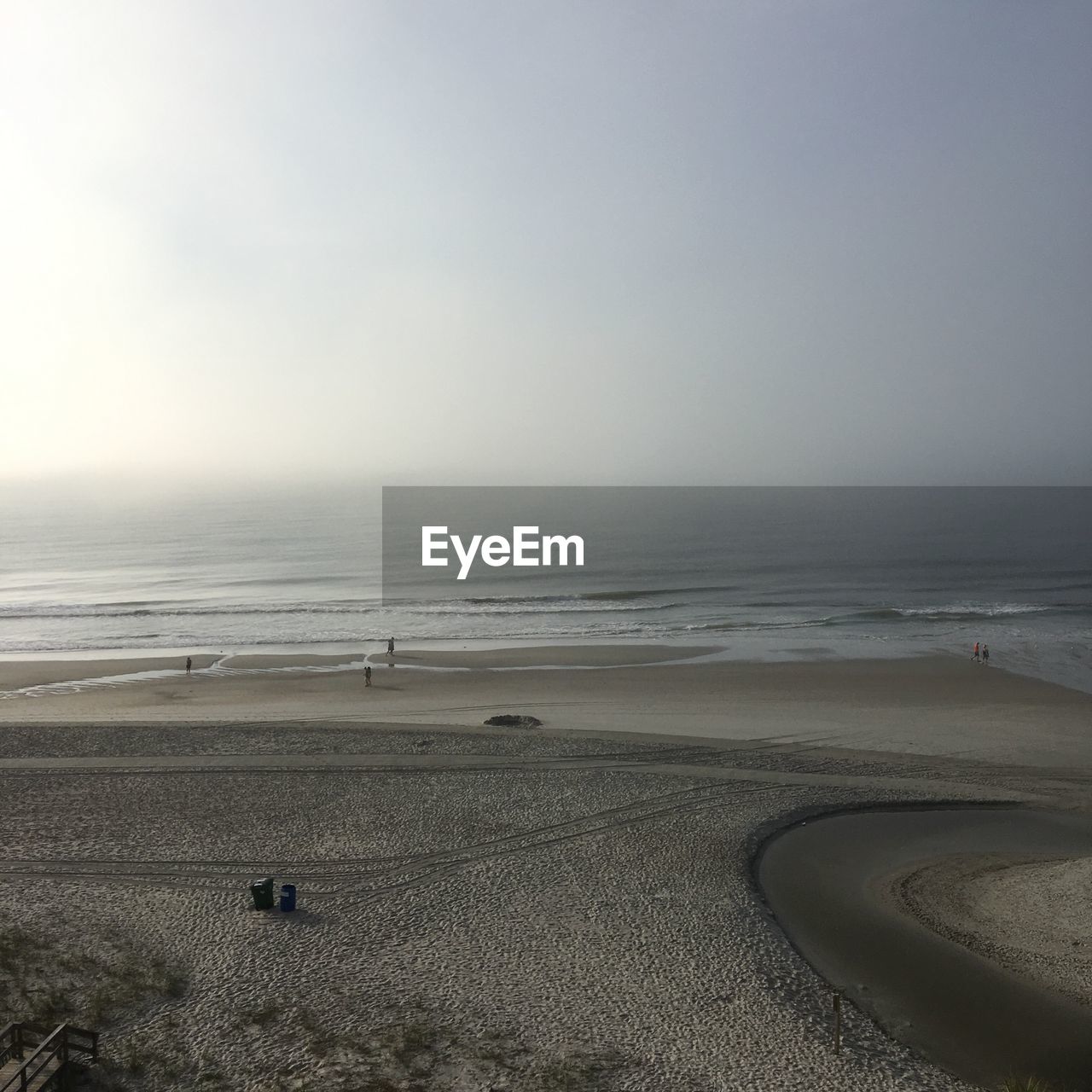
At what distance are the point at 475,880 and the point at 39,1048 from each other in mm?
7722

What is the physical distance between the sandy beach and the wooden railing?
1.22 feet

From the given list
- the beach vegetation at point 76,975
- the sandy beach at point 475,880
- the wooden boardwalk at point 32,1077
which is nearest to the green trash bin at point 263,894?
the sandy beach at point 475,880

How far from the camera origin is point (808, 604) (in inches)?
2221

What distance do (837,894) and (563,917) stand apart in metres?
5.49

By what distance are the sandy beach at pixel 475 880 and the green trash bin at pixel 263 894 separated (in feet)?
0.61

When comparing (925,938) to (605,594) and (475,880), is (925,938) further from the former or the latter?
(605,594)

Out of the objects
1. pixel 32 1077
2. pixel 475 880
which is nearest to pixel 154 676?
pixel 475 880

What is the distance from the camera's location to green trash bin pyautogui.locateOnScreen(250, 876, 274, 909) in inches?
555

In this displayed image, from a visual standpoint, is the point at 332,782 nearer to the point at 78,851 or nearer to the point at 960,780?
the point at 78,851

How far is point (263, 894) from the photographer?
14125 mm

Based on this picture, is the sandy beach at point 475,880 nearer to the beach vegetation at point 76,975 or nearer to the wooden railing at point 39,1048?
the beach vegetation at point 76,975

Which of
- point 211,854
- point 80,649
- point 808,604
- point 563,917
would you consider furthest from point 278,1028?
point 808,604

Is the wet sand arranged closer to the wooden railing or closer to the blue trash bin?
the blue trash bin

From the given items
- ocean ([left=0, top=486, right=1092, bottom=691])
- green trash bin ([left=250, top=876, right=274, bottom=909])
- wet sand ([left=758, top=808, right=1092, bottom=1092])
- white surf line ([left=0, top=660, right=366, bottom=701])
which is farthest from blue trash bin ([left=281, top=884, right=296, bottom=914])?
ocean ([left=0, top=486, right=1092, bottom=691])
